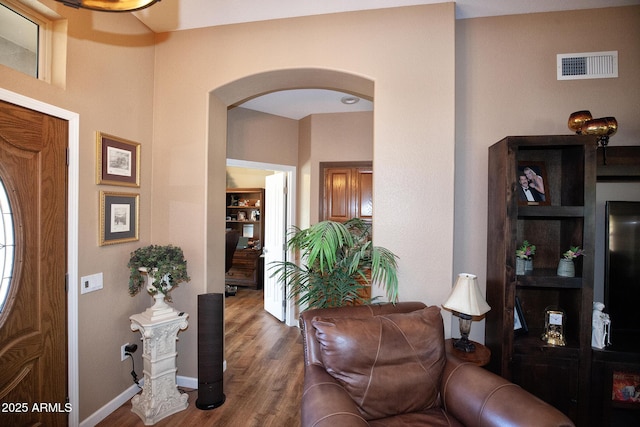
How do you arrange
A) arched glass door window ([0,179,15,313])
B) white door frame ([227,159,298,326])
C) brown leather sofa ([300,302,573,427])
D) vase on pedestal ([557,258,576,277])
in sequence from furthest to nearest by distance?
white door frame ([227,159,298,326]), vase on pedestal ([557,258,576,277]), arched glass door window ([0,179,15,313]), brown leather sofa ([300,302,573,427])

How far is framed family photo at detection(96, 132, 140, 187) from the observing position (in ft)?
7.16

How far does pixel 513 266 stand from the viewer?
1.94 m

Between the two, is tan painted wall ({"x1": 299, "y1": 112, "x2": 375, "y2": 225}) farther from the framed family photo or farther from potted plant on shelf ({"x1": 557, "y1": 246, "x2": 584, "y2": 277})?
potted plant on shelf ({"x1": 557, "y1": 246, "x2": 584, "y2": 277})

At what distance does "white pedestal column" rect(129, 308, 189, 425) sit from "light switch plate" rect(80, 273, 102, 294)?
35cm

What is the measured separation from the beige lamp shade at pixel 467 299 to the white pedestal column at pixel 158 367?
201 centimetres

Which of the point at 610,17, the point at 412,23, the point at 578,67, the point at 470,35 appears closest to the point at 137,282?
the point at 412,23

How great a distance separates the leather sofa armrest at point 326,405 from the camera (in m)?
1.23

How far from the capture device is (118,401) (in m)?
2.35

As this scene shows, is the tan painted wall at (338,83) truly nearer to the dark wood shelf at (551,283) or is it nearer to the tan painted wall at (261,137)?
the dark wood shelf at (551,283)

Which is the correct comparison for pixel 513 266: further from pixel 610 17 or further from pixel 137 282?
pixel 137 282

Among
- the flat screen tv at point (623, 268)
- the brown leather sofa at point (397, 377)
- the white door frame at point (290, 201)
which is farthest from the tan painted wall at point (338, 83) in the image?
the white door frame at point (290, 201)

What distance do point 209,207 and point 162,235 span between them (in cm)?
49

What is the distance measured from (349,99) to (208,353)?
3.01 metres

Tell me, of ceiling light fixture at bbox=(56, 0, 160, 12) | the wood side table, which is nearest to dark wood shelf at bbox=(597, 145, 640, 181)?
the wood side table
